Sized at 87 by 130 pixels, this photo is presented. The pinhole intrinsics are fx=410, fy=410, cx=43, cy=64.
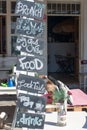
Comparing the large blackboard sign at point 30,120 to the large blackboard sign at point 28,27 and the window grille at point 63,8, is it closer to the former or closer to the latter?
the large blackboard sign at point 28,27

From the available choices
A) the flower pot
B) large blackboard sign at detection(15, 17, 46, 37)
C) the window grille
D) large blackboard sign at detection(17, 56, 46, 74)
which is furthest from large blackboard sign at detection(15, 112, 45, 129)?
the window grille

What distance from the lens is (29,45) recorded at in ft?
17.6

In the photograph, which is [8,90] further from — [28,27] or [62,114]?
[28,27]

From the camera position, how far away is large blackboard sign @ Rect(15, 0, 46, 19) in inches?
210

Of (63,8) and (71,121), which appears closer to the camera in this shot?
(71,121)

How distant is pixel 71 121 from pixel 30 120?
1.21 meters

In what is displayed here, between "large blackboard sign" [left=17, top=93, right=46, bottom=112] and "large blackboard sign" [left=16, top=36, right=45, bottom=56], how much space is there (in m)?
0.57

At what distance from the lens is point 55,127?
607 cm

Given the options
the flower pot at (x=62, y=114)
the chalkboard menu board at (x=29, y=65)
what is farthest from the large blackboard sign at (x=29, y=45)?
the flower pot at (x=62, y=114)

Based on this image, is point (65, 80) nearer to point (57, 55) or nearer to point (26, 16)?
point (57, 55)

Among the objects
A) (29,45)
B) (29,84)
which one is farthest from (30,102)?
(29,45)

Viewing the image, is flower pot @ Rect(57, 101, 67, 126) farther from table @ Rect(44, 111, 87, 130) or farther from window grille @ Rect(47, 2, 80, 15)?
window grille @ Rect(47, 2, 80, 15)

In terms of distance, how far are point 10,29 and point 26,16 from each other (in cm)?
753

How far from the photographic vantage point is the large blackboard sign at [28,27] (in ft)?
17.5
